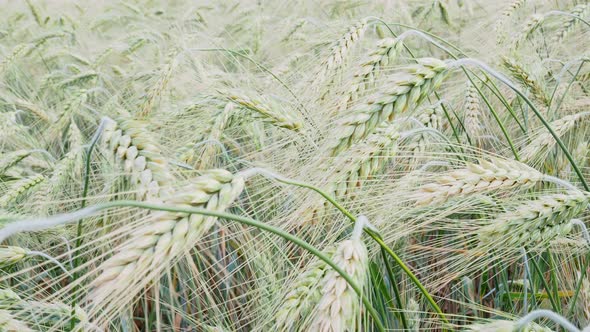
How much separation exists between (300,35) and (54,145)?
1.19 meters

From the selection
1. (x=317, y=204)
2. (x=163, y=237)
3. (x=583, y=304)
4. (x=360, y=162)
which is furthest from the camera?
(x=583, y=304)

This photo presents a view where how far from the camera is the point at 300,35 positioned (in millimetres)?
2836

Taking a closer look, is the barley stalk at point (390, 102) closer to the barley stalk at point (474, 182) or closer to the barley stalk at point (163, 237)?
the barley stalk at point (474, 182)

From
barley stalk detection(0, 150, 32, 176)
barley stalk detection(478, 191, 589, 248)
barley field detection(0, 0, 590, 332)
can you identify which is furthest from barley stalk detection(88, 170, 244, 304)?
barley stalk detection(0, 150, 32, 176)

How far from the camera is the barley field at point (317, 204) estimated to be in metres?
0.88

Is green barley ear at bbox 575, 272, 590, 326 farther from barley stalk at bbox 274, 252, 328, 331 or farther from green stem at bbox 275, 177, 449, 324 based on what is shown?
barley stalk at bbox 274, 252, 328, 331

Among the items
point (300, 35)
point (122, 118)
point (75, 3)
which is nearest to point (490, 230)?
point (122, 118)

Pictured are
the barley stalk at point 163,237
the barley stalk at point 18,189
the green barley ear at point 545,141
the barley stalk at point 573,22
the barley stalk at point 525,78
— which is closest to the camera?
the barley stalk at point 163,237

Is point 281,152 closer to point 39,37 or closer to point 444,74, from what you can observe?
point 444,74

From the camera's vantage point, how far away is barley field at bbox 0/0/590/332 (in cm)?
88

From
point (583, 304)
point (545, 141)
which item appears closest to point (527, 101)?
point (545, 141)

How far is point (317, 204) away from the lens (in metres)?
1.17

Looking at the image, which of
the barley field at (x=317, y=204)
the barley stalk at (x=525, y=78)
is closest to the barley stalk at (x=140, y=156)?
the barley field at (x=317, y=204)

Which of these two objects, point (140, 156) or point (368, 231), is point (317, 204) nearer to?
point (368, 231)
